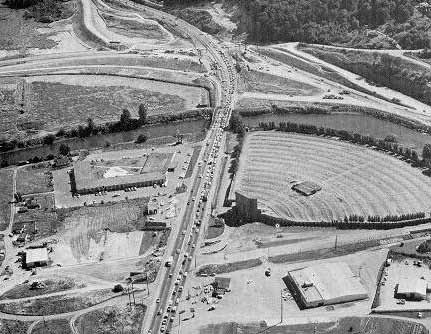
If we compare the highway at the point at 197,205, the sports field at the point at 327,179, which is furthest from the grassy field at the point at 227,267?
the sports field at the point at 327,179

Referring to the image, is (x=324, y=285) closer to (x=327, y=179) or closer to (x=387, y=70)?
(x=327, y=179)

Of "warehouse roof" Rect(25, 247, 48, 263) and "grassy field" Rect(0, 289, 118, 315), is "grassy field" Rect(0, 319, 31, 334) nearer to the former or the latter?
"grassy field" Rect(0, 289, 118, 315)

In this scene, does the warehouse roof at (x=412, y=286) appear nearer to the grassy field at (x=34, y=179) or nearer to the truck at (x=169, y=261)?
the truck at (x=169, y=261)

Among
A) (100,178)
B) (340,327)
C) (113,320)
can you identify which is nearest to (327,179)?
(100,178)

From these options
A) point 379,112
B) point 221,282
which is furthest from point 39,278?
point 379,112

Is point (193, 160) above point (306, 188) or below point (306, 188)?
below

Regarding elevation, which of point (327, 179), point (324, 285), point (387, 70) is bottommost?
point (324, 285)
